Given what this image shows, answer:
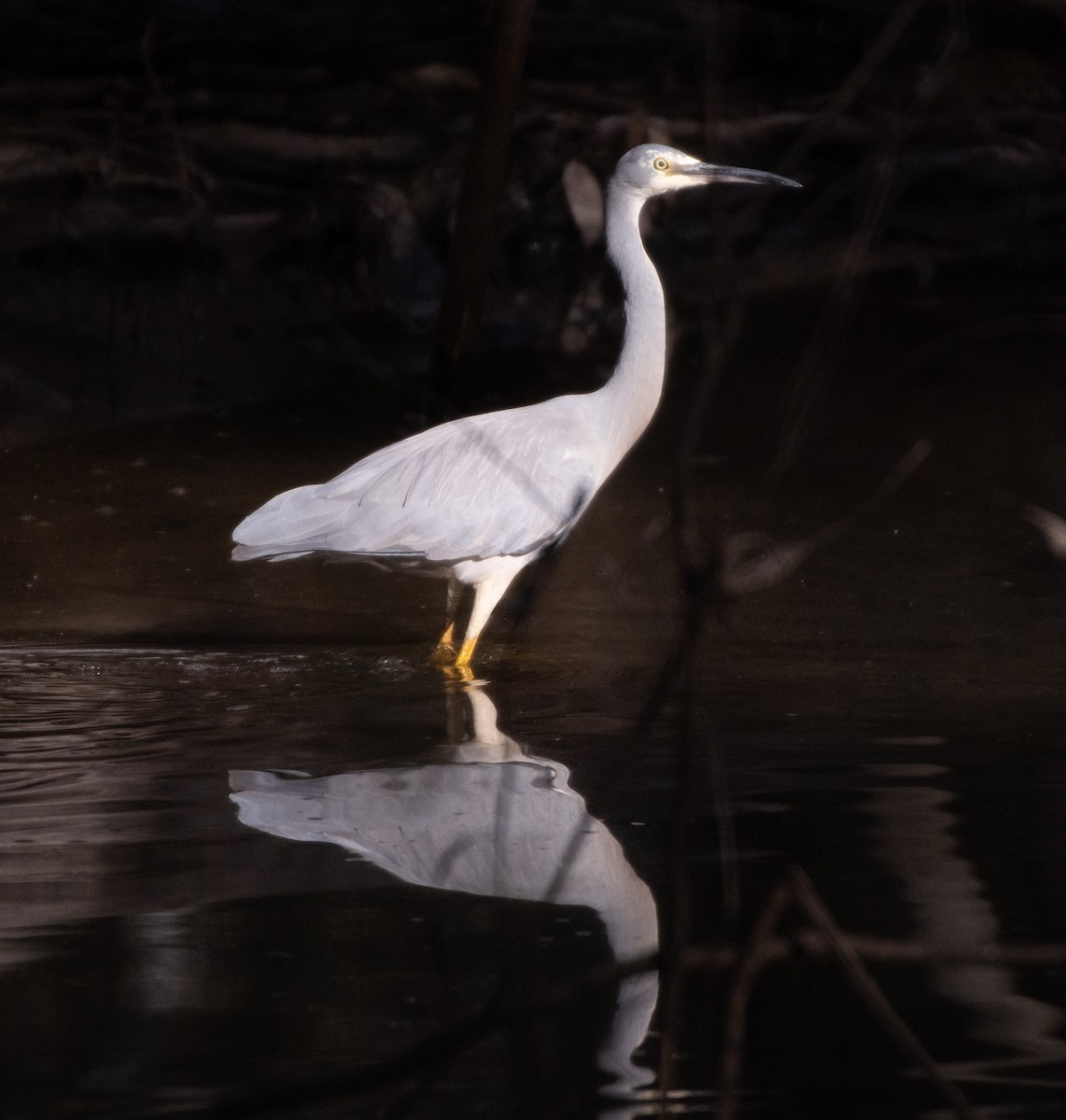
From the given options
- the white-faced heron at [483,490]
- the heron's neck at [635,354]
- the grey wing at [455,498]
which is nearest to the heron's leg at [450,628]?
the white-faced heron at [483,490]

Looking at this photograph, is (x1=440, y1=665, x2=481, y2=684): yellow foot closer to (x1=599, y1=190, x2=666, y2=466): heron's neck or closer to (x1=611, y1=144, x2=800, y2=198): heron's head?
(x1=599, y1=190, x2=666, y2=466): heron's neck

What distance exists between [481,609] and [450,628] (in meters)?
0.11

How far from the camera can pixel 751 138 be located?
11.9 meters

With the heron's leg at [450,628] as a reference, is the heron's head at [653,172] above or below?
above

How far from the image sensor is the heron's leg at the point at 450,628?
→ 16.6ft

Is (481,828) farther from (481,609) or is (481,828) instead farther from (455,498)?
(455,498)

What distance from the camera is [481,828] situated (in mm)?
3770

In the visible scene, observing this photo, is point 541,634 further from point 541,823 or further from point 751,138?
point 751,138

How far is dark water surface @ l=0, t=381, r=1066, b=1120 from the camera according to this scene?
273 centimetres

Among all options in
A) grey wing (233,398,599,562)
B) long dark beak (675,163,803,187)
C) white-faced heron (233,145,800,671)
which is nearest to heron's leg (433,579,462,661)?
white-faced heron (233,145,800,671)

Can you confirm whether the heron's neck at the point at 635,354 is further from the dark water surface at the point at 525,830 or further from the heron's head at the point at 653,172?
the dark water surface at the point at 525,830

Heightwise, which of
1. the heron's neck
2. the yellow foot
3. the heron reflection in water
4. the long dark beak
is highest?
the long dark beak

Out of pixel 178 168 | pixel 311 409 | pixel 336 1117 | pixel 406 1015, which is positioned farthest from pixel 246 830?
pixel 178 168

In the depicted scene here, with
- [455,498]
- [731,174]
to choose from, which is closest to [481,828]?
[455,498]
